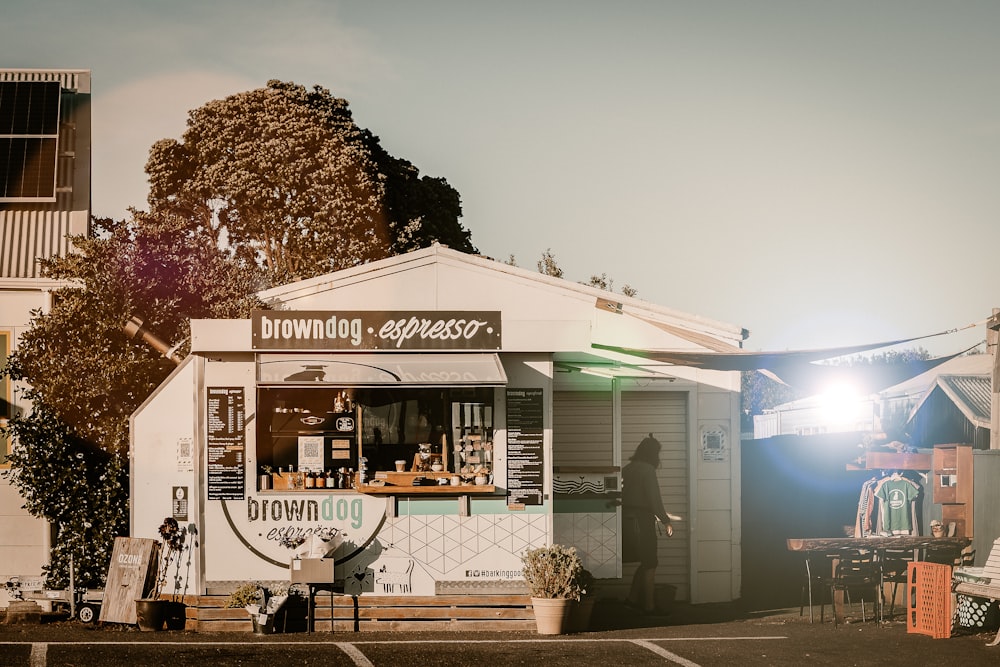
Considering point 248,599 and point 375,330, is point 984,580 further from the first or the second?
point 248,599

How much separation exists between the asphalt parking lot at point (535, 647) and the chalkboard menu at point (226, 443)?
1.42 meters

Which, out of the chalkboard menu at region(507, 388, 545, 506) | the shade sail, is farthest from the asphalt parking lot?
the shade sail

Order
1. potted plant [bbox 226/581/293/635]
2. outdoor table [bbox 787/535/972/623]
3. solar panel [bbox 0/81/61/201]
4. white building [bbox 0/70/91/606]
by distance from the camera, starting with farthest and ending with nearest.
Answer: solar panel [bbox 0/81/61/201]
white building [bbox 0/70/91/606]
outdoor table [bbox 787/535/972/623]
potted plant [bbox 226/581/293/635]

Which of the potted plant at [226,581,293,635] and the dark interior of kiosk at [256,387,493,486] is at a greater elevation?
the dark interior of kiosk at [256,387,493,486]


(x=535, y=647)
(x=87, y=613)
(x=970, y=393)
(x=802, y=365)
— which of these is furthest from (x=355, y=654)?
(x=970, y=393)

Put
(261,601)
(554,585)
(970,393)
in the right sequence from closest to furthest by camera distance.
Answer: (554,585) → (261,601) → (970,393)

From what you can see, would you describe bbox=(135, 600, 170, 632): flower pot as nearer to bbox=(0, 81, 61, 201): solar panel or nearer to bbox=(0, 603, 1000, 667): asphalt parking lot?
bbox=(0, 603, 1000, 667): asphalt parking lot

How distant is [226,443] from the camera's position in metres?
12.3

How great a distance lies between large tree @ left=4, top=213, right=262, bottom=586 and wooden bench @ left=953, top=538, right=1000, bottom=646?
803 centimetres

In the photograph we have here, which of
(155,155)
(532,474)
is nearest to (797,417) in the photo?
(155,155)

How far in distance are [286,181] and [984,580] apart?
59.9ft

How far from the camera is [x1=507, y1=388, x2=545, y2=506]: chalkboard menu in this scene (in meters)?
12.3

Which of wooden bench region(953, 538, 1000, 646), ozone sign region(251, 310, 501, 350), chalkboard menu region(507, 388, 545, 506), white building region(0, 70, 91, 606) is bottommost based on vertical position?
wooden bench region(953, 538, 1000, 646)

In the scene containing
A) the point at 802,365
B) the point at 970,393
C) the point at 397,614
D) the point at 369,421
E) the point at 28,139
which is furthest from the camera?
the point at 970,393
